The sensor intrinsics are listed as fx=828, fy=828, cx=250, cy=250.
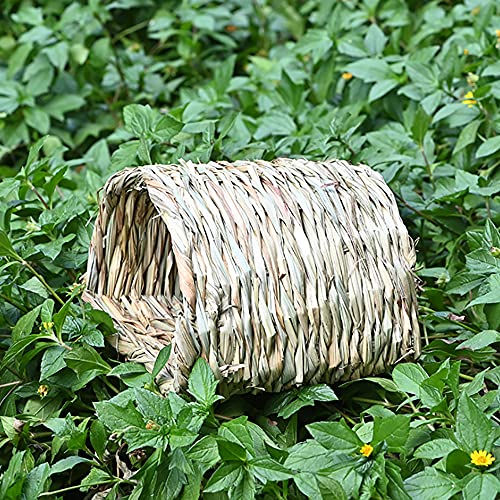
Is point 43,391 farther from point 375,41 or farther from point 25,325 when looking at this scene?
point 375,41

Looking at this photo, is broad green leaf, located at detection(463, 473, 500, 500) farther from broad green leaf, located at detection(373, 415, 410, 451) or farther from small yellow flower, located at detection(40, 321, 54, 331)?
small yellow flower, located at detection(40, 321, 54, 331)

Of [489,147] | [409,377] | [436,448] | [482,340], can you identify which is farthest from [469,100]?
[436,448]

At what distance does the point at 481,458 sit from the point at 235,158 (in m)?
0.81

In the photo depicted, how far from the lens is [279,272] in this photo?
3.68 feet

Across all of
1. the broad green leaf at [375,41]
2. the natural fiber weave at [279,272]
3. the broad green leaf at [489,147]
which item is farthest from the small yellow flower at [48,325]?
the broad green leaf at [375,41]

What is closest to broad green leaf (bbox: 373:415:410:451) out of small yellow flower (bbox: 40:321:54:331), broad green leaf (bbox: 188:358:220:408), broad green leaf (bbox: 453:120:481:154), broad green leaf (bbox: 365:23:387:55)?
broad green leaf (bbox: 188:358:220:408)

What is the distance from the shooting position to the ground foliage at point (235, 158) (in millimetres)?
1006

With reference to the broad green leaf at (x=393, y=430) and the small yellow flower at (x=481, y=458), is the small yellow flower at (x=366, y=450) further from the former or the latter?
the small yellow flower at (x=481, y=458)

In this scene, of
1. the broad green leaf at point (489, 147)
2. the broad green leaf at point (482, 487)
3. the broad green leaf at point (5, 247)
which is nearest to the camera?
the broad green leaf at point (482, 487)

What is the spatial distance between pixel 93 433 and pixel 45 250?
383 millimetres

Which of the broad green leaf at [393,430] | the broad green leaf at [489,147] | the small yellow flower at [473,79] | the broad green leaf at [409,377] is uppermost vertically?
the small yellow flower at [473,79]

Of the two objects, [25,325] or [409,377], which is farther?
[25,325]

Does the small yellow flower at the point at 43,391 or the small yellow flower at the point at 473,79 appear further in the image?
the small yellow flower at the point at 473,79

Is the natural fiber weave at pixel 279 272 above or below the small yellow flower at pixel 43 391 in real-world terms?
above
